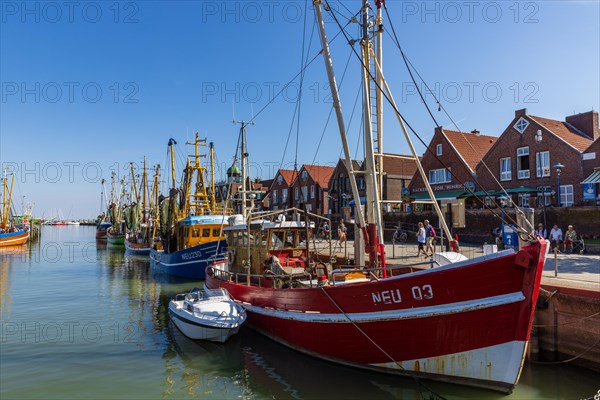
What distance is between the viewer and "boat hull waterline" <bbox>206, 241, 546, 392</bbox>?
24.9 feet

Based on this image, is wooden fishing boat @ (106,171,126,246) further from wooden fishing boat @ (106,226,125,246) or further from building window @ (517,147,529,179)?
building window @ (517,147,529,179)

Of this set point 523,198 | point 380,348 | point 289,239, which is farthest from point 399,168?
point 380,348

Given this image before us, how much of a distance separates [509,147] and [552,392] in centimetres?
2911

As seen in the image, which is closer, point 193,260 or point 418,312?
point 418,312

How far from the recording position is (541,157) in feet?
103

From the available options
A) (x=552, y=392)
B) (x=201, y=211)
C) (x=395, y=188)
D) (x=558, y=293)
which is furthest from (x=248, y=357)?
(x=395, y=188)

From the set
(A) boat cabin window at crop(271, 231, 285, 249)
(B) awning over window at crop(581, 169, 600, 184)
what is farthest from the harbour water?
(B) awning over window at crop(581, 169, 600, 184)

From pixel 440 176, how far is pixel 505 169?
22.0ft

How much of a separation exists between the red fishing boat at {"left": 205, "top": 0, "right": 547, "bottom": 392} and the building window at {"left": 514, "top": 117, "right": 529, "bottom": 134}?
86.5 ft

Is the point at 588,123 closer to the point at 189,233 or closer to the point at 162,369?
the point at 189,233

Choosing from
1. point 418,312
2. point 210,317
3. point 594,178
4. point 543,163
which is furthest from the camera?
point 543,163

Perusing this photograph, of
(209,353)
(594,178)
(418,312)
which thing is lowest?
(209,353)

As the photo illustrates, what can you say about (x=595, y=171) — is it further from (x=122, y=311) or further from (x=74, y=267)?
(x=74, y=267)

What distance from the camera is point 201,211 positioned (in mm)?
32344
